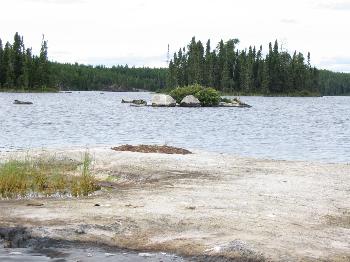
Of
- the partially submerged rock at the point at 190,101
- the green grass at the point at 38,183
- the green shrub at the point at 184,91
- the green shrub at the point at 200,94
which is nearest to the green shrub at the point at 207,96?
the green shrub at the point at 200,94

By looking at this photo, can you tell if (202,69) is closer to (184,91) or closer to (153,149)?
(184,91)

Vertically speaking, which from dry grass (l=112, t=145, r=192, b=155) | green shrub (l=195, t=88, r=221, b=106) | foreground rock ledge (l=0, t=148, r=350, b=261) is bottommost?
foreground rock ledge (l=0, t=148, r=350, b=261)

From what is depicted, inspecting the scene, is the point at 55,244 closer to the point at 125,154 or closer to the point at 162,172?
the point at 162,172

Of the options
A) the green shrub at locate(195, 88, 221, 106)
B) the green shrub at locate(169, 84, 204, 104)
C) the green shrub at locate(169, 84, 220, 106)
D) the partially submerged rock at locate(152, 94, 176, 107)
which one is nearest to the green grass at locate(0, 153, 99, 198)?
the green shrub at locate(169, 84, 204, 104)

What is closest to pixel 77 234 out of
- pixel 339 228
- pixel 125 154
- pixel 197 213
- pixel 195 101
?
pixel 197 213

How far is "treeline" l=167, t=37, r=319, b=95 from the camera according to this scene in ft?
609

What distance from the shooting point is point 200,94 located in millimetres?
101312

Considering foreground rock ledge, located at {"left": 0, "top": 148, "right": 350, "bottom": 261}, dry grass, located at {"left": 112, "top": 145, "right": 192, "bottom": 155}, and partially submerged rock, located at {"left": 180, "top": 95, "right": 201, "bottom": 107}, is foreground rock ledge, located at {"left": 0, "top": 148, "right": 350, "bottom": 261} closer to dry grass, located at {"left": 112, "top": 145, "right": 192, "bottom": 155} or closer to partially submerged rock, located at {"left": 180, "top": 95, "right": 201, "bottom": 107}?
dry grass, located at {"left": 112, "top": 145, "right": 192, "bottom": 155}

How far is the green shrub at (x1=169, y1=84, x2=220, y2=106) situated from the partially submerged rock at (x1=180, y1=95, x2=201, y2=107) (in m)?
0.87

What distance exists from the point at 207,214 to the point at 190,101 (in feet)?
282

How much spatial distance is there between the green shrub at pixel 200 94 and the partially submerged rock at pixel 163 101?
1.79 m

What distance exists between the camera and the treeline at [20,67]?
166 metres

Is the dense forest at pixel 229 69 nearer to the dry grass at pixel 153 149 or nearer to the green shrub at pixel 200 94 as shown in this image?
the green shrub at pixel 200 94

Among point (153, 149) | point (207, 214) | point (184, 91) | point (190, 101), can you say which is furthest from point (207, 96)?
point (207, 214)
